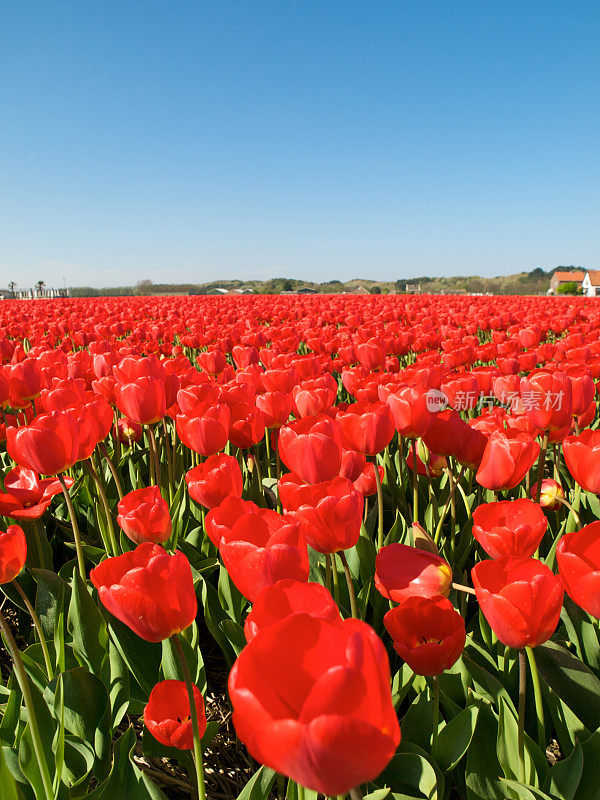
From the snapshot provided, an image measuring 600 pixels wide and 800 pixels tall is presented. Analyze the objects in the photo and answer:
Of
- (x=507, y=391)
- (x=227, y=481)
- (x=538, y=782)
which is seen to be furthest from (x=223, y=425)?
Answer: (x=507, y=391)

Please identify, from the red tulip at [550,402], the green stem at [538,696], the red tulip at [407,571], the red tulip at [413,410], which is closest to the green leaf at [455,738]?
the green stem at [538,696]

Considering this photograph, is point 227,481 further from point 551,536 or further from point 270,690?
point 551,536

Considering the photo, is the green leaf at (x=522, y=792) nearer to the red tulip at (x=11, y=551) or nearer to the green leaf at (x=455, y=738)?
the green leaf at (x=455, y=738)

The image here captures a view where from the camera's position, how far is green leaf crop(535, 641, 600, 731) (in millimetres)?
1306

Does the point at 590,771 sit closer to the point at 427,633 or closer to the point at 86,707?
the point at 427,633

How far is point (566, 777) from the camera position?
3.51ft

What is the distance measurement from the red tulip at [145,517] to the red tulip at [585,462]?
1.15 metres

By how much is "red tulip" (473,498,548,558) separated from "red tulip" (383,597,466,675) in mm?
172

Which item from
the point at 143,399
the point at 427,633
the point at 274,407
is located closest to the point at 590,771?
the point at 427,633

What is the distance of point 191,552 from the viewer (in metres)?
2.01

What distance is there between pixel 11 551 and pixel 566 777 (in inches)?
49.1

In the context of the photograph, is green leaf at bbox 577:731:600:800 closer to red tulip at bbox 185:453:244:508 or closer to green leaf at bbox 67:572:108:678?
red tulip at bbox 185:453:244:508

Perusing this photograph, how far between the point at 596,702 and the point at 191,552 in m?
1.34

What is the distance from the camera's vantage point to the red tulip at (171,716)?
109 centimetres
